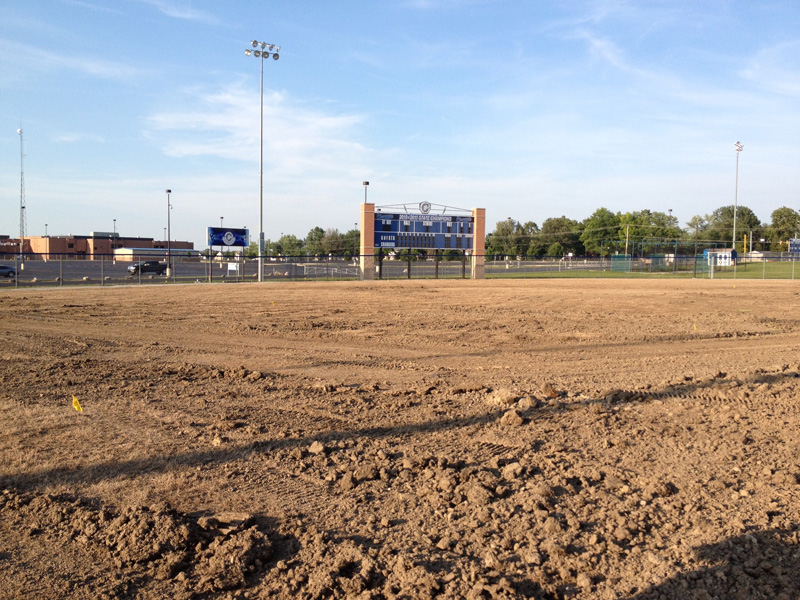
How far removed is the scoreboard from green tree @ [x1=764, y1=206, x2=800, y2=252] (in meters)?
68.0

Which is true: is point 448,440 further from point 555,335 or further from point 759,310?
point 759,310

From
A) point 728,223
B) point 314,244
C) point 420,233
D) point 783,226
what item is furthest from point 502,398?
point 728,223

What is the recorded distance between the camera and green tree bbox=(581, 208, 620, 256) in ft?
341

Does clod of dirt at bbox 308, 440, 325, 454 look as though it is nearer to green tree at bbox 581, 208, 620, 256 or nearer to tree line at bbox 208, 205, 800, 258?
tree line at bbox 208, 205, 800, 258

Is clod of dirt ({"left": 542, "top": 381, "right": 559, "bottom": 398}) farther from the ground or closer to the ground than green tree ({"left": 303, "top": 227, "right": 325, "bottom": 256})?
closer to the ground

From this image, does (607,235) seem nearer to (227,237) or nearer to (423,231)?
(423,231)

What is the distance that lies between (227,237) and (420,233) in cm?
1478

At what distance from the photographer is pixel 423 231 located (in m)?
49.3

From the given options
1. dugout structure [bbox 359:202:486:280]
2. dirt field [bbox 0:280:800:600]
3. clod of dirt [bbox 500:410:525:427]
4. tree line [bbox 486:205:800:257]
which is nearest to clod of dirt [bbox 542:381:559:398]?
dirt field [bbox 0:280:800:600]

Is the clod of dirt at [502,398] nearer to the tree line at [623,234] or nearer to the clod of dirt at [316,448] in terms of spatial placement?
the clod of dirt at [316,448]

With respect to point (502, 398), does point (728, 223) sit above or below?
above

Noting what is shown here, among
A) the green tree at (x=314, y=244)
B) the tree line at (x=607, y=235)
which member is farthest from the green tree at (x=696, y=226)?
the green tree at (x=314, y=244)

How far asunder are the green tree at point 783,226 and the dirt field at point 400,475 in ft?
337

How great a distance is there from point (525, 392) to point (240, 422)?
367 cm
